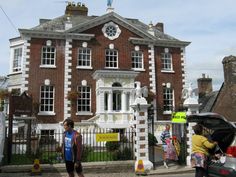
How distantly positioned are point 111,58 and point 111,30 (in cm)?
254

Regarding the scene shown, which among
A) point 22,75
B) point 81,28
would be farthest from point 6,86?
point 81,28

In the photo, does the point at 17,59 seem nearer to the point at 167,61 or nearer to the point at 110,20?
the point at 110,20

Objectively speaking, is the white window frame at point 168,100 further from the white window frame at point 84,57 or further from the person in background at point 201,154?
the person in background at point 201,154

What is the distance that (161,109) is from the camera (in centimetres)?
3020

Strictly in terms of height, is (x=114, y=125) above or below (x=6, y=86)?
below

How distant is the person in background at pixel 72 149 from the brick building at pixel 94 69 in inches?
680

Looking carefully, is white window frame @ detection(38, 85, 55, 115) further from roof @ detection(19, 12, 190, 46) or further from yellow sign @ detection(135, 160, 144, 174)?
yellow sign @ detection(135, 160, 144, 174)

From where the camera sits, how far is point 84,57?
2922cm

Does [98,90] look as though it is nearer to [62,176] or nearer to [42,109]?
[42,109]

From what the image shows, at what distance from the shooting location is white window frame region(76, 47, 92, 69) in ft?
95.0

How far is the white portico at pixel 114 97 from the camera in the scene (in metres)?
26.6

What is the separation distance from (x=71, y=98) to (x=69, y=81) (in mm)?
1615

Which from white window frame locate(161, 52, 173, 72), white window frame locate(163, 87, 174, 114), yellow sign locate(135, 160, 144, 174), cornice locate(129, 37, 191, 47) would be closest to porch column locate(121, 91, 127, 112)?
white window frame locate(163, 87, 174, 114)

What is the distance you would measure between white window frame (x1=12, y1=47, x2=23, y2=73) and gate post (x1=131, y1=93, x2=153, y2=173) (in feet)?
58.2
